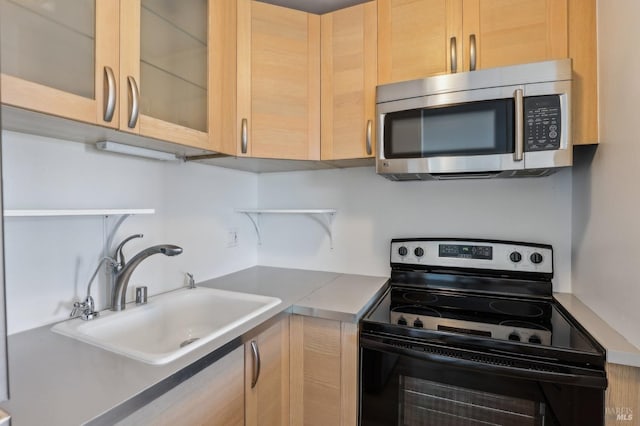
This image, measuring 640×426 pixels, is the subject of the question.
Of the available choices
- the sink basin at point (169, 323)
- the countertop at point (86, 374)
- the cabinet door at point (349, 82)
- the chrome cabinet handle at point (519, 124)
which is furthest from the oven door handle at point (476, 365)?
the cabinet door at point (349, 82)

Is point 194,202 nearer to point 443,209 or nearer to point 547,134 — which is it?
point 443,209

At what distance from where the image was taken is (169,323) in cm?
130

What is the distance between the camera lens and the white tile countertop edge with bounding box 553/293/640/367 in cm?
86

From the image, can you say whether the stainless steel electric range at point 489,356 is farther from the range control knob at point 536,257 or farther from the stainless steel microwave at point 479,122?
the stainless steel microwave at point 479,122

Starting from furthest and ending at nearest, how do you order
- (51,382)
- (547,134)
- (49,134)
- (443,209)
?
(443,209), (547,134), (49,134), (51,382)

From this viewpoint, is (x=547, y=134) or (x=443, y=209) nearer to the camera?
(x=547, y=134)

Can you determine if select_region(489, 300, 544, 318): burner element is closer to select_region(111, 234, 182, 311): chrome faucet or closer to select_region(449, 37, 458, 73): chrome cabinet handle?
select_region(449, 37, 458, 73): chrome cabinet handle

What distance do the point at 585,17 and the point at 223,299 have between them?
1822mm

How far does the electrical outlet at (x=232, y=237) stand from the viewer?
1.83m

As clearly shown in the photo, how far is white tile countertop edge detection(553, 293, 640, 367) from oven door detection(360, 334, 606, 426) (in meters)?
0.08

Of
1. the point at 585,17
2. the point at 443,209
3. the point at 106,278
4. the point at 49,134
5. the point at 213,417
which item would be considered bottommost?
the point at 213,417

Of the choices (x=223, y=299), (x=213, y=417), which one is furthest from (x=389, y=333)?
(x=223, y=299)

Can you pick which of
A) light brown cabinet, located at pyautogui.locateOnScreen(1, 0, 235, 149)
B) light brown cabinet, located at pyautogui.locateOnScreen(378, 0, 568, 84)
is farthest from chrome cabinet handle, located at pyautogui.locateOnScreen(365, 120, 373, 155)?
light brown cabinet, located at pyautogui.locateOnScreen(1, 0, 235, 149)

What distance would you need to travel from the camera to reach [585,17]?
1.13m
